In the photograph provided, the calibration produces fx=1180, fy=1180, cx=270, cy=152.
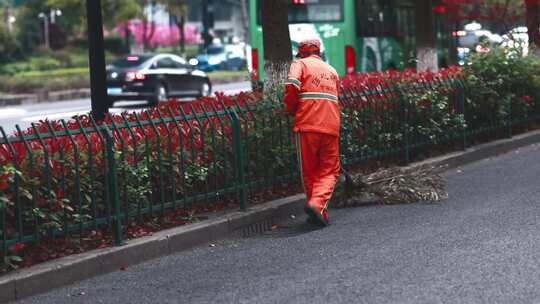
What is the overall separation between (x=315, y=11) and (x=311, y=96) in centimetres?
1279

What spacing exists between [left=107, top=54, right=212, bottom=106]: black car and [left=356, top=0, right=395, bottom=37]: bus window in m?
9.52

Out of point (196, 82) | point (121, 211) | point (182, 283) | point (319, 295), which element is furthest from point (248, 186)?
point (196, 82)

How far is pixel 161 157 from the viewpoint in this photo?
9.91 metres

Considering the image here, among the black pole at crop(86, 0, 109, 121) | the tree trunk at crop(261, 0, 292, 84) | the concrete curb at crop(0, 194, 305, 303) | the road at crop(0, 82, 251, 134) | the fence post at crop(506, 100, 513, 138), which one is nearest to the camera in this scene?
the concrete curb at crop(0, 194, 305, 303)

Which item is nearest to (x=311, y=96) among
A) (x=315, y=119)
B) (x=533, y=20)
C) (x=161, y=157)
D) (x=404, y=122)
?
(x=315, y=119)

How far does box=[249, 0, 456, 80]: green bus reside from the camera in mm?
22922

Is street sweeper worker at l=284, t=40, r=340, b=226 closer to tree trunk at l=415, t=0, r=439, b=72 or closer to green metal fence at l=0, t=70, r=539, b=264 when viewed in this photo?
green metal fence at l=0, t=70, r=539, b=264

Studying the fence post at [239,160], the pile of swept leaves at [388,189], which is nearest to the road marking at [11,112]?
the pile of swept leaves at [388,189]

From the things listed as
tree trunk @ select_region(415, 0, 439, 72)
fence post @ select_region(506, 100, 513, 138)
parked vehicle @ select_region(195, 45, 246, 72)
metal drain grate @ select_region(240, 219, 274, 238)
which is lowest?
metal drain grate @ select_region(240, 219, 274, 238)

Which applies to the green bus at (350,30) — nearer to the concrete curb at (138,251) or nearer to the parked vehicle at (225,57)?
the concrete curb at (138,251)

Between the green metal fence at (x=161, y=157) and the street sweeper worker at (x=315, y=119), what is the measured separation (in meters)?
0.63

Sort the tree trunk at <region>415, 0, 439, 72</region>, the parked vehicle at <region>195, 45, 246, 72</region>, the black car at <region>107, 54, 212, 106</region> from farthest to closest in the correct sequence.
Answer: the parked vehicle at <region>195, 45, 246, 72</region> < the black car at <region>107, 54, 212, 106</region> < the tree trunk at <region>415, 0, 439, 72</region>

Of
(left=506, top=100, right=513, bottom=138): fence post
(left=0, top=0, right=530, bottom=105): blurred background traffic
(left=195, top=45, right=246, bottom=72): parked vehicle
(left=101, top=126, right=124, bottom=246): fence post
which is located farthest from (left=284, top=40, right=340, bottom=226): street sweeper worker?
(left=195, top=45, right=246, bottom=72): parked vehicle

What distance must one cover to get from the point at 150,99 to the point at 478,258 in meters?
24.3
